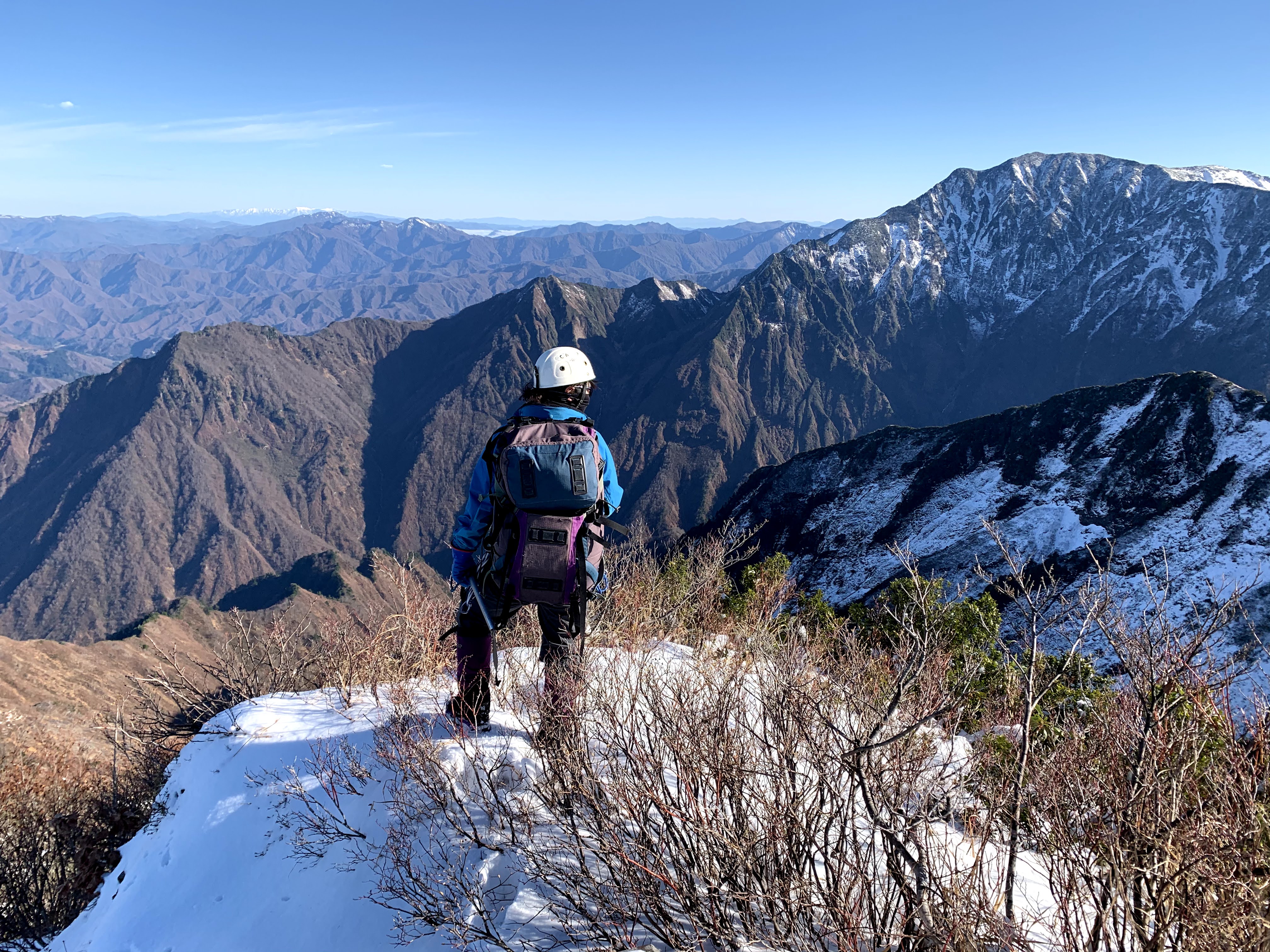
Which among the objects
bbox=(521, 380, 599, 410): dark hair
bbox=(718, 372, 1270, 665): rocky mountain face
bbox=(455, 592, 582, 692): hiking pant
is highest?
bbox=(521, 380, 599, 410): dark hair

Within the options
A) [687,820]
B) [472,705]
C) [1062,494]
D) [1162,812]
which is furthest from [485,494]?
[1062,494]

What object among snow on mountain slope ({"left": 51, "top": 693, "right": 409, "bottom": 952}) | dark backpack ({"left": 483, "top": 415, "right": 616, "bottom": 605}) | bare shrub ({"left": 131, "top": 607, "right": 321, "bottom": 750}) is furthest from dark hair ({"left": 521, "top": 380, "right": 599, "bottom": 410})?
bare shrub ({"left": 131, "top": 607, "right": 321, "bottom": 750})

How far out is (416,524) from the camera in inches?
7569

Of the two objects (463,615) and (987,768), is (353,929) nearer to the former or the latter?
(463,615)

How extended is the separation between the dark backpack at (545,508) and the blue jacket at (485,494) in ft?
0.20

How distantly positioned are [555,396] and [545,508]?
955mm

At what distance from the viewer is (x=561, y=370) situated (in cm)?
496

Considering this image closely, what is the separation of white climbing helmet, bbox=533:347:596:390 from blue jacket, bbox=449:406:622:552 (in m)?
0.19

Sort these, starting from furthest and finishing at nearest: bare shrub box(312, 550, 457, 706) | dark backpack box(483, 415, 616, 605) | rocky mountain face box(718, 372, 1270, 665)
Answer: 1. rocky mountain face box(718, 372, 1270, 665)
2. bare shrub box(312, 550, 457, 706)
3. dark backpack box(483, 415, 616, 605)

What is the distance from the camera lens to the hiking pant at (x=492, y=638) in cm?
473

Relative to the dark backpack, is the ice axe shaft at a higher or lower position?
lower

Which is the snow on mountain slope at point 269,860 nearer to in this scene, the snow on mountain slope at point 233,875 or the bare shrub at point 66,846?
the snow on mountain slope at point 233,875

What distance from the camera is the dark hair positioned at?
16.1 feet

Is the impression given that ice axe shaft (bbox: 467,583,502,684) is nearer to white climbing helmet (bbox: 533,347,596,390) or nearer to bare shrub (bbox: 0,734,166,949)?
white climbing helmet (bbox: 533,347,596,390)
